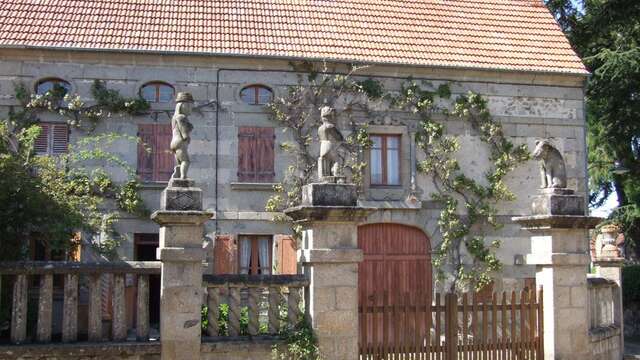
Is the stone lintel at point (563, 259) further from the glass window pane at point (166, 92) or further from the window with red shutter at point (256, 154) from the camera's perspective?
the glass window pane at point (166, 92)

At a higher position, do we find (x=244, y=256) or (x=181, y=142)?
(x=181, y=142)

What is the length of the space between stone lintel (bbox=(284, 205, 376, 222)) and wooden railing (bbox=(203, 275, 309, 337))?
28.2 inches

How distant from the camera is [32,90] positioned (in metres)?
13.5

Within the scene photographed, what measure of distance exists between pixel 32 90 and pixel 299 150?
17.8ft

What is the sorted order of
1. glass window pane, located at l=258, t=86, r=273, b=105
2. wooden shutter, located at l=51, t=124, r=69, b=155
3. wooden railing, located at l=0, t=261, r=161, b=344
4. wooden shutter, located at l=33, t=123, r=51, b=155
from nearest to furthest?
wooden railing, located at l=0, t=261, r=161, b=344 < wooden shutter, located at l=33, t=123, r=51, b=155 < wooden shutter, located at l=51, t=124, r=69, b=155 < glass window pane, located at l=258, t=86, r=273, b=105

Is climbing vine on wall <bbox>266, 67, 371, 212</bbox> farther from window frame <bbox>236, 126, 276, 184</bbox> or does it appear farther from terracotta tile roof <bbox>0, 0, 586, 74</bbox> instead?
terracotta tile roof <bbox>0, 0, 586, 74</bbox>

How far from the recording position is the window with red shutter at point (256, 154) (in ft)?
46.2

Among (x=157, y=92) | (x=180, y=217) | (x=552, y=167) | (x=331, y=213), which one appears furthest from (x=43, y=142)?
(x=552, y=167)

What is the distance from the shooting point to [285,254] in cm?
1389

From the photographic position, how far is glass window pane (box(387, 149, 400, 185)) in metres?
14.8

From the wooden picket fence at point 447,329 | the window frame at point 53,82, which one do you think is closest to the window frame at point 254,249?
the window frame at point 53,82

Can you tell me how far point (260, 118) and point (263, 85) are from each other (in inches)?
27.8

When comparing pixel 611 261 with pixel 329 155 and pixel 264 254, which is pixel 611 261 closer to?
pixel 329 155

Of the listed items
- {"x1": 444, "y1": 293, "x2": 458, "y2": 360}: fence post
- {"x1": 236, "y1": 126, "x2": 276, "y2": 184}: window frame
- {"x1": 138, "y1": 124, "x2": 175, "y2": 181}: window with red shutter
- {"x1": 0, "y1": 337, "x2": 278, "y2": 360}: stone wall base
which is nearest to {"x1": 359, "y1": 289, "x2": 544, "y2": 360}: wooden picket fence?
{"x1": 444, "y1": 293, "x2": 458, "y2": 360}: fence post
